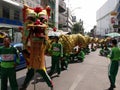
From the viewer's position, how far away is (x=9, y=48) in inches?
368

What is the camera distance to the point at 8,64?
30.4 ft

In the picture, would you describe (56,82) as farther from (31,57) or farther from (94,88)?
(31,57)

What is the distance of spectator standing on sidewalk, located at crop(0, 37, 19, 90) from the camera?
30.2 feet

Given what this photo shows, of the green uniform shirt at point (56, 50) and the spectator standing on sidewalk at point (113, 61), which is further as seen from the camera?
the green uniform shirt at point (56, 50)

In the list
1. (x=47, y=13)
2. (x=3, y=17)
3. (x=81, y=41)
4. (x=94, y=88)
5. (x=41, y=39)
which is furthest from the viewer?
Answer: (x=3, y=17)

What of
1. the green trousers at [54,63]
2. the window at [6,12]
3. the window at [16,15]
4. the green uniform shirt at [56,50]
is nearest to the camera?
the green trousers at [54,63]

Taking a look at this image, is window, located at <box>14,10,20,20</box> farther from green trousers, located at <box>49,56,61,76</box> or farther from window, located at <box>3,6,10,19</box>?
green trousers, located at <box>49,56,61,76</box>

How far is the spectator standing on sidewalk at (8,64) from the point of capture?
9.22m

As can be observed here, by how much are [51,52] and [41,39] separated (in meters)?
4.25

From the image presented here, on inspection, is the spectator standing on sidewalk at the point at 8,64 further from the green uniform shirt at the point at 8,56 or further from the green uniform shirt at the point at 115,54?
the green uniform shirt at the point at 115,54

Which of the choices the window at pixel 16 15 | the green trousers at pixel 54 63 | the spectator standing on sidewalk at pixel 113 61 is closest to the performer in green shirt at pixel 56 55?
the green trousers at pixel 54 63

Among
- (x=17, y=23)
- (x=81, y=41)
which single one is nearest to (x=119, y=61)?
(x=81, y=41)

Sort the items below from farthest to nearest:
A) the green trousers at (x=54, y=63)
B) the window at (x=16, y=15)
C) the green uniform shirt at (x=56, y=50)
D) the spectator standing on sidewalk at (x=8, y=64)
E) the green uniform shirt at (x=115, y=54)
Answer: the window at (x=16, y=15)
the green uniform shirt at (x=56, y=50)
the green trousers at (x=54, y=63)
the green uniform shirt at (x=115, y=54)
the spectator standing on sidewalk at (x=8, y=64)

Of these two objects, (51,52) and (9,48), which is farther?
(51,52)
